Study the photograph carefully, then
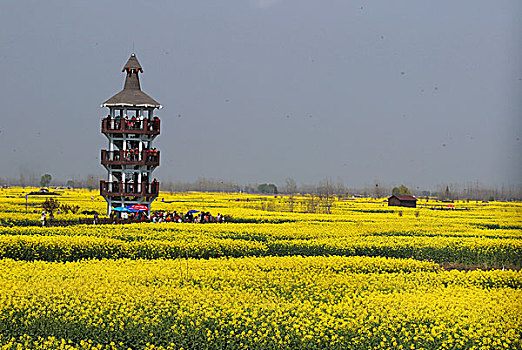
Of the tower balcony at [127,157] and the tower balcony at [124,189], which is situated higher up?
the tower balcony at [127,157]

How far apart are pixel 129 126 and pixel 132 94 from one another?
307 cm

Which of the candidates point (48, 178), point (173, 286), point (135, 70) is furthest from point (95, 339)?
point (48, 178)

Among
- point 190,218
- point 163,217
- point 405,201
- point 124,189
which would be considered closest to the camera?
point 163,217

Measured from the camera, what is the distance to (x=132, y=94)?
1629 inches

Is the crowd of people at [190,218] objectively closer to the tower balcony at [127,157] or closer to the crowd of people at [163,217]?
the crowd of people at [163,217]

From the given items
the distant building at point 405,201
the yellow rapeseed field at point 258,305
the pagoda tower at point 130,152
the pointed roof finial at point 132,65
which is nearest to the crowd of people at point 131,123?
the pagoda tower at point 130,152

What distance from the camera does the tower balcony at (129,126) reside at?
129 ft

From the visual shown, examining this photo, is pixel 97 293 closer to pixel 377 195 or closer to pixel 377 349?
pixel 377 349

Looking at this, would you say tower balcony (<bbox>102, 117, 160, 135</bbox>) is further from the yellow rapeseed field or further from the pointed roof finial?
the yellow rapeseed field

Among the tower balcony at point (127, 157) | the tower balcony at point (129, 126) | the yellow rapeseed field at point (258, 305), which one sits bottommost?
the yellow rapeseed field at point (258, 305)

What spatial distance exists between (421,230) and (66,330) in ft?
90.0

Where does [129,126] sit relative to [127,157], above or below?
above

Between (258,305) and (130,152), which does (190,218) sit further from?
(258,305)

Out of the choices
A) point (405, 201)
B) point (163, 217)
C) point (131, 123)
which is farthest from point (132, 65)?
point (405, 201)
